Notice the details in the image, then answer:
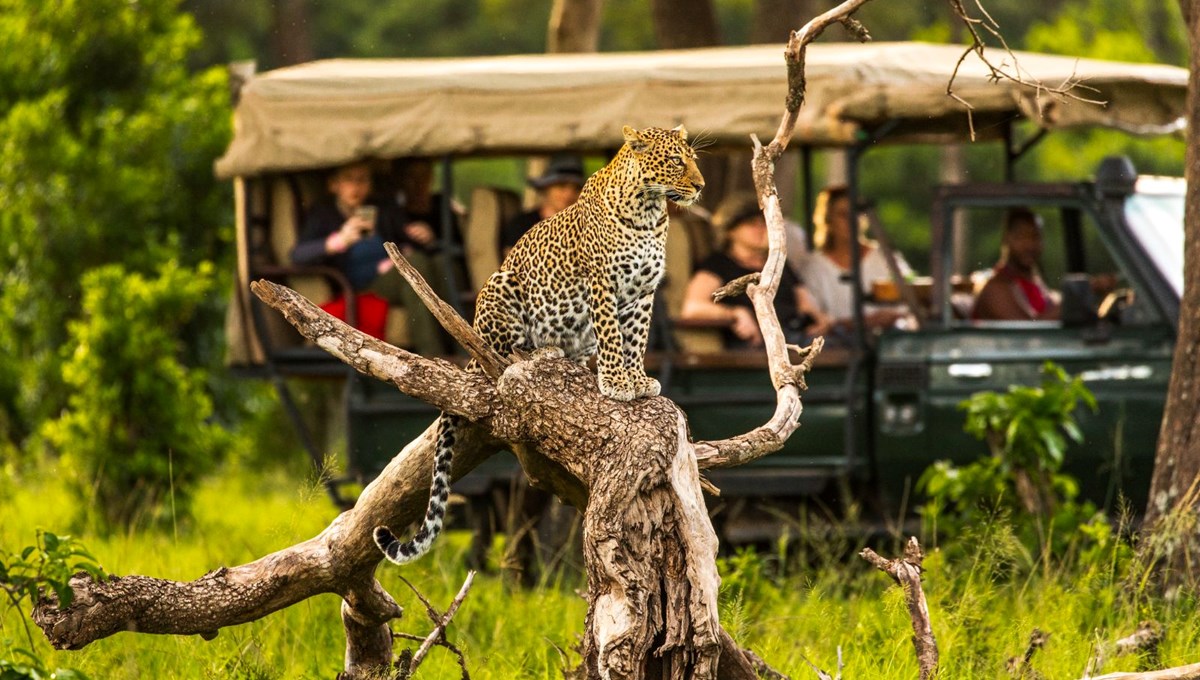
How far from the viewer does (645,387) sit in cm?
491

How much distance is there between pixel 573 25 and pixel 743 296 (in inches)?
230

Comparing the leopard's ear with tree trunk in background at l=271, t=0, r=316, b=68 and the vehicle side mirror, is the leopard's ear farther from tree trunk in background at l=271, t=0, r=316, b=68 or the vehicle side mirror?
tree trunk in background at l=271, t=0, r=316, b=68

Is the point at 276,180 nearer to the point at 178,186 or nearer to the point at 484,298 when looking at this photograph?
the point at 178,186

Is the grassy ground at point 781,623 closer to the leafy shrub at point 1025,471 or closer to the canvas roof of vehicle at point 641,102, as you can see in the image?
the leafy shrub at point 1025,471

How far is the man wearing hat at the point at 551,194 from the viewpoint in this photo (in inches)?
351

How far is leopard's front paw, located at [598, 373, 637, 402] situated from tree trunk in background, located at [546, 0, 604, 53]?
9.43 m

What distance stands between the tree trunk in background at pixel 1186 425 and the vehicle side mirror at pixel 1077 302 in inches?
44.6

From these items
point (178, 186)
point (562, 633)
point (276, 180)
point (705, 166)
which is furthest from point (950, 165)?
point (562, 633)

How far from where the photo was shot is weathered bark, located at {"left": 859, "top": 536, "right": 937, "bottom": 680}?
15.3 feet

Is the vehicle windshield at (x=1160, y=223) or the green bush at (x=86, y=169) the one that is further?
the green bush at (x=86, y=169)

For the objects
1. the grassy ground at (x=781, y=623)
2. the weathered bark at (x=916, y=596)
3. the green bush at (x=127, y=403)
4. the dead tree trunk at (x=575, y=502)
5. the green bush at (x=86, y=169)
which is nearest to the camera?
the dead tree trunk at (x=575, y=502)

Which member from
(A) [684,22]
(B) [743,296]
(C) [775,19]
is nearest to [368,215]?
(B) [743,296]

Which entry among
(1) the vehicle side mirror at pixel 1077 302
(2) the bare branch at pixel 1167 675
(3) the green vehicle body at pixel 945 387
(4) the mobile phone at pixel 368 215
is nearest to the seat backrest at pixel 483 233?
(4) the mobile phone at pixel 368 215

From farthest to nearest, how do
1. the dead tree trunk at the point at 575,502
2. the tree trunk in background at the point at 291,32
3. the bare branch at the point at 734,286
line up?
the tree trunk in background at the point at 291,32
the bare branch at the point at 734,286
the dead tree trunk at the point at 575,502
